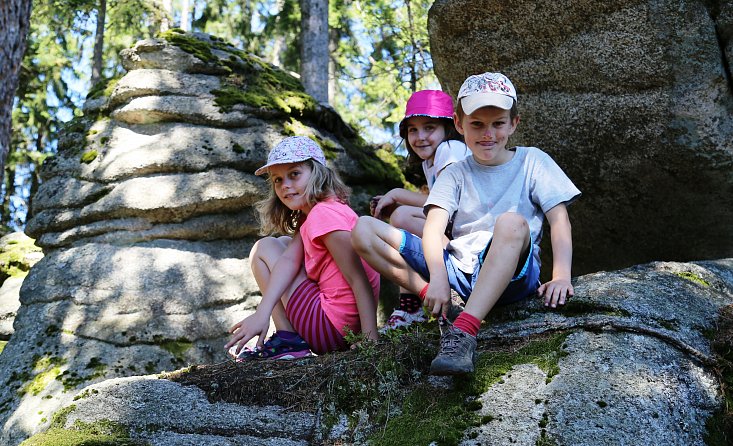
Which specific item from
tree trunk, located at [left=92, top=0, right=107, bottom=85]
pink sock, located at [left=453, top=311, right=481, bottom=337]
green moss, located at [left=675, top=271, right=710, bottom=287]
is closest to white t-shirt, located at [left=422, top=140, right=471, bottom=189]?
green moss, located at [left=675, top=271, right=710, bottom=287]

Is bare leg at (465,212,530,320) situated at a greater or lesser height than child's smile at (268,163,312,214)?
lesser

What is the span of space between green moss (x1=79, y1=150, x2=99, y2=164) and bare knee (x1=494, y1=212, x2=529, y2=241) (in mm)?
4787

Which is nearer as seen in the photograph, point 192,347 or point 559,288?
point 559,288

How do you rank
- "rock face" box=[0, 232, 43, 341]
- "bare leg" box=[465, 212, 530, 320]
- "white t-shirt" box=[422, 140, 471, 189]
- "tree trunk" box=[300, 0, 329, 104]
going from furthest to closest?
"tree trunk" box=[300, 0, 329, 104]
"rock face" box=[0, 232, 43, 341]
"white t-shirt" box=[422, 140, 471, 189]
"bare leg" box=[465, 212, 530, 320]

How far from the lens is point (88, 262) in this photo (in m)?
6.48

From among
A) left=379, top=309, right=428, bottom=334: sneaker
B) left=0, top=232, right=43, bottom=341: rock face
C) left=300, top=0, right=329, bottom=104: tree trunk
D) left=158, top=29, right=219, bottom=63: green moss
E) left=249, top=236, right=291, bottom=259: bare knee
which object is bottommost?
left=0, top=232, right=43, bottom=341: rock face

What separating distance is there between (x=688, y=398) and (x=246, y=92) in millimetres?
5386

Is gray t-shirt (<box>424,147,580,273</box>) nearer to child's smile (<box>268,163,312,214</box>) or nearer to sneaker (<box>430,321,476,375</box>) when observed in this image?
sneaker (<box>430,321,476,375</box>)

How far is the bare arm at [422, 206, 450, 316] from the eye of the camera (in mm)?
3607

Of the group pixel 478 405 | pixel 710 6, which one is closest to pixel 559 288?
pixel 478 405

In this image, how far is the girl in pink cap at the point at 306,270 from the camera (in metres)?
4.55

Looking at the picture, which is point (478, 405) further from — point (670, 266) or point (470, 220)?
point (670, 266)

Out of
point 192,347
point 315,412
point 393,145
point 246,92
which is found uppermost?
point 246,92

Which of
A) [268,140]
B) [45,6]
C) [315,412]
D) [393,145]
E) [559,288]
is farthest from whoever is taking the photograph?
[45,6]
